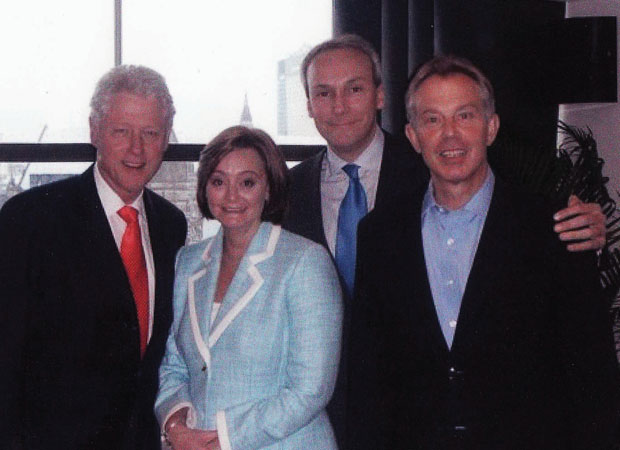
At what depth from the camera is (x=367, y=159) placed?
281cm

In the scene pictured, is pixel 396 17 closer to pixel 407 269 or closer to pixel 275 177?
pixel 275 177

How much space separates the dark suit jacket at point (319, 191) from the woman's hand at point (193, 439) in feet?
1.89

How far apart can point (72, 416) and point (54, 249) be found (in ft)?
1.62

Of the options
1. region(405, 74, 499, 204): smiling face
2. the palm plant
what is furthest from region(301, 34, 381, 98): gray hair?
the palm plant

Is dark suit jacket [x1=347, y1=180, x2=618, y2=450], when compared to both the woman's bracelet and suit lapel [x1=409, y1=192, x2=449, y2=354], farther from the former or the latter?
the woman's bracelet

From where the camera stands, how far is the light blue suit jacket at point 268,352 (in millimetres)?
2121

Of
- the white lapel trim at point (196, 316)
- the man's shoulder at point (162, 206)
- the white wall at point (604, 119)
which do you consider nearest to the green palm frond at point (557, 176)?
the white wall at point (604, 119)

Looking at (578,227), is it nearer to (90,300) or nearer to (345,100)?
(345,100)

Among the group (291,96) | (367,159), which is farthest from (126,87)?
(291,96)

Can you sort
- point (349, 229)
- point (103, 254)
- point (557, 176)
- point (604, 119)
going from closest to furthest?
point (103, 254), point (349, 229), point (557, 176), point (604, 119)

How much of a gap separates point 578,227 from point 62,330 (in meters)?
1.46

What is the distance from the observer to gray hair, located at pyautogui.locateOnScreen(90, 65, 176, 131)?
2461 mm

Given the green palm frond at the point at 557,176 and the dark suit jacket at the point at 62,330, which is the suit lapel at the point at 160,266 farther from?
the green palm frond at the point at 557,176

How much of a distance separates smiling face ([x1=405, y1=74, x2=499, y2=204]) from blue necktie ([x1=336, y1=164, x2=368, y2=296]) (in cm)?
62
